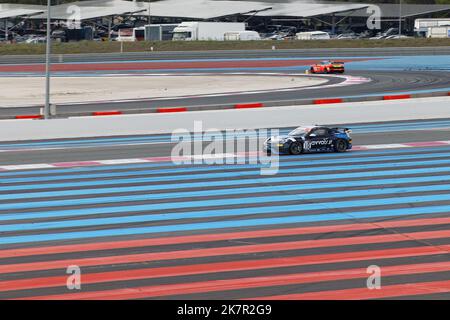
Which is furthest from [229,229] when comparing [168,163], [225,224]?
[168,163]

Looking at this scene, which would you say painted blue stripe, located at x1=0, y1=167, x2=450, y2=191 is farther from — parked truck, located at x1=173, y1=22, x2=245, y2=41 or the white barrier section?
parked truck, located at x1=173, y1=22, x2=245, y2=41

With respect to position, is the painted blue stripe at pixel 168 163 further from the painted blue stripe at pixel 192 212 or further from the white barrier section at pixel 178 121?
the white barrier section at pixel 178 121

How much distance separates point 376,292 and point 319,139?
1593 cm

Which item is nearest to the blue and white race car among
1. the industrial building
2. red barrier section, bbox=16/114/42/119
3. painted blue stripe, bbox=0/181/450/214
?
painted blue stripe, bbox=0/181/450/214

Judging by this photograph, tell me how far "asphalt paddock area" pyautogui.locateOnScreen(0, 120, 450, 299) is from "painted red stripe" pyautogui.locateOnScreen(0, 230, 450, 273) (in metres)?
0.03

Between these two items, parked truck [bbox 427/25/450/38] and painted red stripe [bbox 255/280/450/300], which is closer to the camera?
painted red stripe [bbox 255/280/450/300]

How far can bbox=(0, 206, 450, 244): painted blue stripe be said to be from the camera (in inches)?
732

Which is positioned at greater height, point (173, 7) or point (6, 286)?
point (173, 7)

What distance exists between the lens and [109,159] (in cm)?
2920

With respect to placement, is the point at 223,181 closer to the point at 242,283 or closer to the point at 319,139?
the point at 319,139

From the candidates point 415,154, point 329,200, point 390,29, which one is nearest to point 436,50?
point 390,29

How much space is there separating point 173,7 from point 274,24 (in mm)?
12761

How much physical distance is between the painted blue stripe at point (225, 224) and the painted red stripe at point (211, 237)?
2.17ft
